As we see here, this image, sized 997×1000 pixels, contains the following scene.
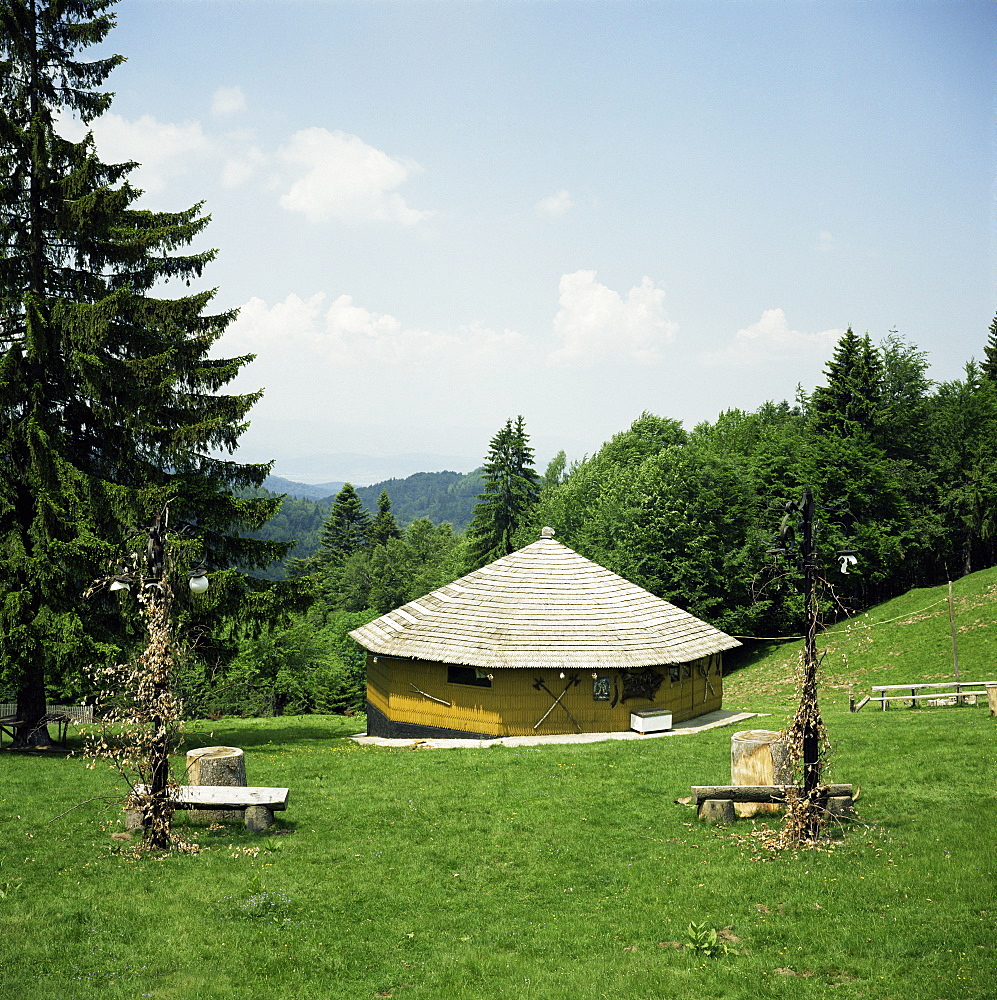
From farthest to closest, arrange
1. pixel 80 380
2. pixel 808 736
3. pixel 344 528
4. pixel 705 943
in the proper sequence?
1. pixel 344 528
2. pixel 80 380
3. pixel 808 736
4. pixel 705 943

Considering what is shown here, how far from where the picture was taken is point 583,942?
8.59 m

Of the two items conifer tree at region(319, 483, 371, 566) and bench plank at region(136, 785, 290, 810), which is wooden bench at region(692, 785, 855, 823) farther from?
conifer tree at region(319, 483, 371, 566)

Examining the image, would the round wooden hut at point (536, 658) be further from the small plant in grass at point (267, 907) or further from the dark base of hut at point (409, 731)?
the small plant in grass at point (267, 907)

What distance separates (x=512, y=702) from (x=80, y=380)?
13.8 metres

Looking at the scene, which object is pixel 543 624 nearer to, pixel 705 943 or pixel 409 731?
pixel 409 731

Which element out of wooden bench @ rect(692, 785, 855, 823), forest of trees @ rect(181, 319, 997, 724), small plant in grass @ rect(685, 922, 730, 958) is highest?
forest of trees @ rect(181, 319, 997, 724)

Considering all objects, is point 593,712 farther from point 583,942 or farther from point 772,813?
point 583,942

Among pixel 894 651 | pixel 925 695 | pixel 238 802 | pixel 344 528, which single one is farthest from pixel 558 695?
pixel 344 528

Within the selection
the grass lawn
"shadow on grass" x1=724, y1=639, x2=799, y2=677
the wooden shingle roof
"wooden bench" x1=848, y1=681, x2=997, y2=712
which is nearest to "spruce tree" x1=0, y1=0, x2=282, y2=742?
the grass lawn

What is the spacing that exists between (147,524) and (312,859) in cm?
1098

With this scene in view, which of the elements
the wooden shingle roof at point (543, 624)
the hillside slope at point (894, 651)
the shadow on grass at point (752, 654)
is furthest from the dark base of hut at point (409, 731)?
the shadow on grass at point (752, 654)

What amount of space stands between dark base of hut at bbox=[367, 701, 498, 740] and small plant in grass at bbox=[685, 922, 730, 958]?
1459 cm

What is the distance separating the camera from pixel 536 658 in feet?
74.1

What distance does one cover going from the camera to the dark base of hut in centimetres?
2324
